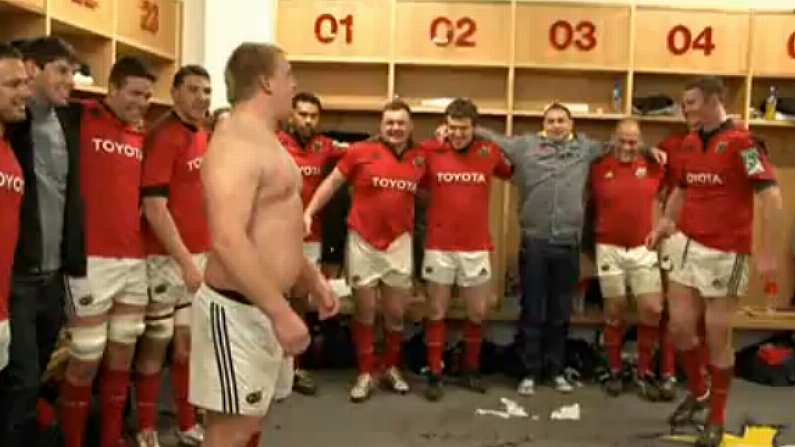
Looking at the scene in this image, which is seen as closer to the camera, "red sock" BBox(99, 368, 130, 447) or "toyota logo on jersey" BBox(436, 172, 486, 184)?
"red sock" BBox(99, 368, 130, 447)

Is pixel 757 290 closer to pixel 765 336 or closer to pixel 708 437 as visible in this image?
pixel 765 336

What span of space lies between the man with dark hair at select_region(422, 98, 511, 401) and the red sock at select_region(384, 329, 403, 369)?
17 cm

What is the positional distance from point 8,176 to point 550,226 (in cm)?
322

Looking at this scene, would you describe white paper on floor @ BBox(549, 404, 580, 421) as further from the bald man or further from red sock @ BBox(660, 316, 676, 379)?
red sock @ BBox(660, 316, 676, 379)

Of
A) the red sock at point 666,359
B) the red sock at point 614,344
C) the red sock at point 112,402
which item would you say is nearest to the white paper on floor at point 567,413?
the red sock at point 614,344

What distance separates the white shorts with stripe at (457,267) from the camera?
504 centimetres

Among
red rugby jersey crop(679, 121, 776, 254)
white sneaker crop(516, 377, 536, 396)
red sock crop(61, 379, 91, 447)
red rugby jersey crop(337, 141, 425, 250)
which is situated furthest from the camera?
white sneaker crop(516, 377, 536, 396)

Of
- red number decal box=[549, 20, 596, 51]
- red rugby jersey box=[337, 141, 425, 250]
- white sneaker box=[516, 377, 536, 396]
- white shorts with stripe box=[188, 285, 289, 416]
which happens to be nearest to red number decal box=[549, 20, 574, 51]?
red number decal box=[549, 20, 596, 51]

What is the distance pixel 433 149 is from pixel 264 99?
275 centimetres

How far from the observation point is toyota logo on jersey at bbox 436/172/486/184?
5.08m

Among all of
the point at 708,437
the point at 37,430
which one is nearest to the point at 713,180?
the point at 708,437

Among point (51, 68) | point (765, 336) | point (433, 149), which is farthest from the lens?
point (765, 336)

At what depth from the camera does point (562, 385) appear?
17.1ft

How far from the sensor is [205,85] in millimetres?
3799
